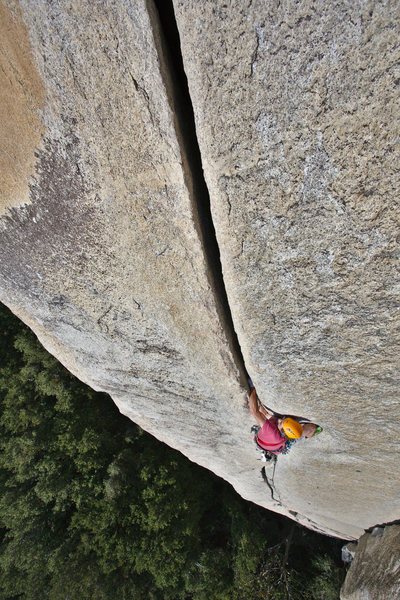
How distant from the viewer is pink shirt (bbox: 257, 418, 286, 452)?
8.85ft

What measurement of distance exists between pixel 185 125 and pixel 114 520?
7637mm

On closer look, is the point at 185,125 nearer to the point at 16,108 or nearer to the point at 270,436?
the point at 16,108

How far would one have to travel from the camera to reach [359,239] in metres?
1.41

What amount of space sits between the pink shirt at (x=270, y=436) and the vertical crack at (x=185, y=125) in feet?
3.73

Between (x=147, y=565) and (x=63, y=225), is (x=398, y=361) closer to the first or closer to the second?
(x=63, y=225)

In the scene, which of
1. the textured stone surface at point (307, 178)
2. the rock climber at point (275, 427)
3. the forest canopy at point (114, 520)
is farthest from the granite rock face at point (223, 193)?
the forest canopy at point (114, 520)

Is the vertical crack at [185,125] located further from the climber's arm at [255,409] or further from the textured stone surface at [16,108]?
the climber's arm at [255,409]

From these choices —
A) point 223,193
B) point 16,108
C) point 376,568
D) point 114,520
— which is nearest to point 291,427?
point 223,193

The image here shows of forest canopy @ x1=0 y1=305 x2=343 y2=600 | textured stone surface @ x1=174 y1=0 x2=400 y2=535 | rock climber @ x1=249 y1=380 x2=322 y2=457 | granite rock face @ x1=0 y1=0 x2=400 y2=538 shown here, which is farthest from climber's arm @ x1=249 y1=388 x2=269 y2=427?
forest canopy @ x1=0 y1=305 x2=343 y2=600

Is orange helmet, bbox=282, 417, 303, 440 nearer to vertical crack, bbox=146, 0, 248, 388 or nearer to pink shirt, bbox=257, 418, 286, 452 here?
pink shirt, bbox=257, 418, 286, 452

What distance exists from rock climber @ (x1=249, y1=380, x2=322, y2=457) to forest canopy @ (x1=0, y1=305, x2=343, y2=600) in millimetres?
5298

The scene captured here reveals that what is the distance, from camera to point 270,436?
2.75m

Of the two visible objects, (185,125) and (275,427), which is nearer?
(185,125)

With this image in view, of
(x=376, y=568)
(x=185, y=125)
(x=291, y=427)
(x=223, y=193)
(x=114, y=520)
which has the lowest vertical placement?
(x=114, y=520)
